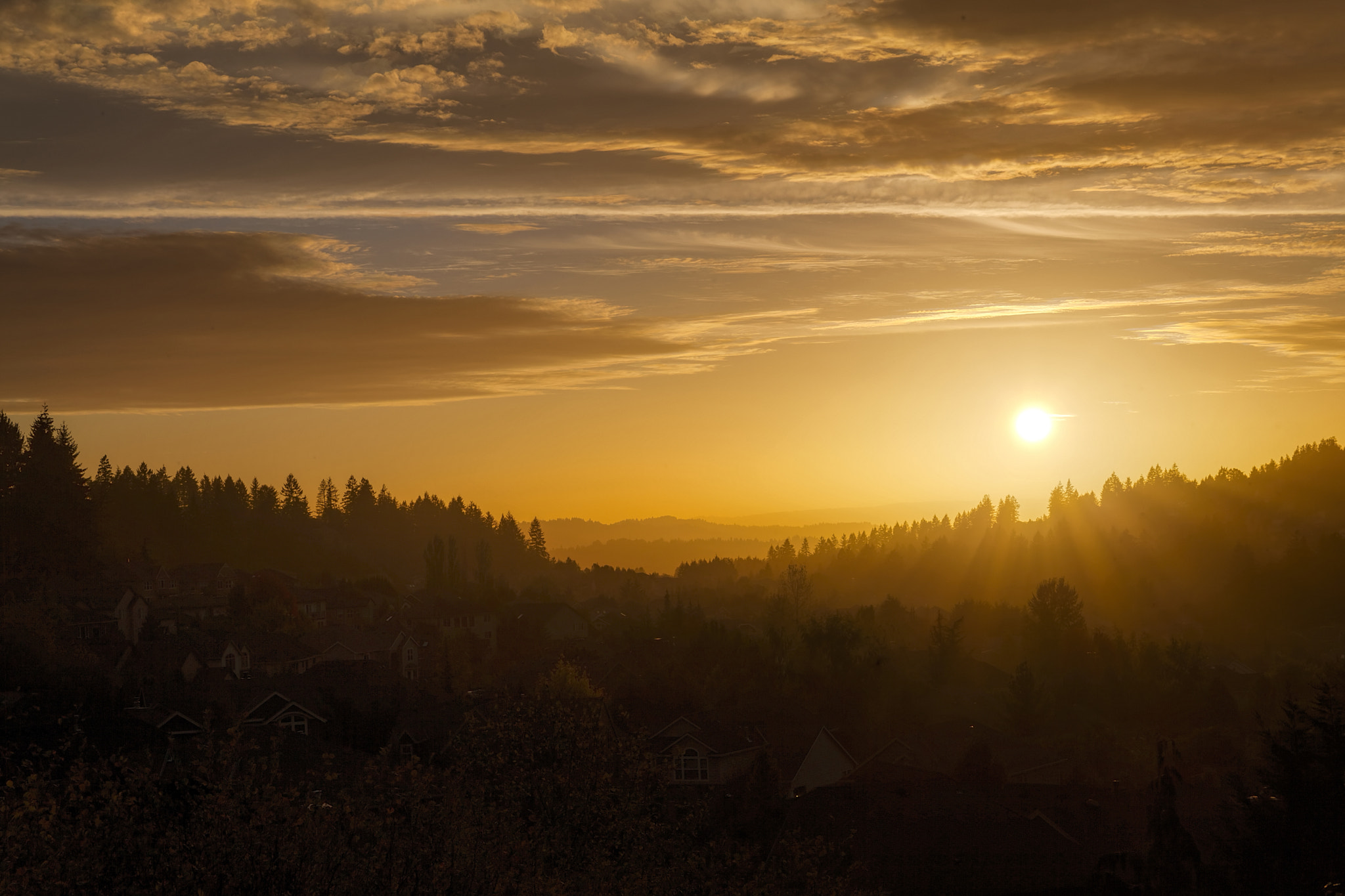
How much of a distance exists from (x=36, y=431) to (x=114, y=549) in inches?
770

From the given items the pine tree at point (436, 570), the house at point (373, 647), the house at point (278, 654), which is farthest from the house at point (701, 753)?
the pine tree at point (436, 570)

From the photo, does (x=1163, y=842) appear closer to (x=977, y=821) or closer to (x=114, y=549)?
(x=977, y=821)

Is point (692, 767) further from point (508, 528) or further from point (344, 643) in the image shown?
point (508, 528)

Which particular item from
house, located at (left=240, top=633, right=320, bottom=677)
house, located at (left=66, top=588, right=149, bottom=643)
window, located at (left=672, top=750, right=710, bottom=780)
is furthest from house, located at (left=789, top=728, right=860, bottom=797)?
house, located at (left=66, top=588, right=149, bottom=643)

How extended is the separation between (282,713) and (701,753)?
22.1m

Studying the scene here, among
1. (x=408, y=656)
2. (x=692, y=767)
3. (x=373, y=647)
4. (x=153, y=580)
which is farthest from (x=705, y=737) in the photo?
(x=153, y=580)

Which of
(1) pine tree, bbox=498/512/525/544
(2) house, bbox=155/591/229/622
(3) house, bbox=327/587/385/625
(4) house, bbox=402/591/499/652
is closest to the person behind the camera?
(2) house, bbox=155/591/229/622

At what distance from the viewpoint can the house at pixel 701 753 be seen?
57625mm

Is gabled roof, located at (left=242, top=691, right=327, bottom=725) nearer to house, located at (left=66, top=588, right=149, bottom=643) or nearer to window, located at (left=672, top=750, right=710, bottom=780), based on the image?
window, located at (left=672, top=750, right=710, bottom=780)

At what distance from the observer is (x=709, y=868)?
24.9 meters

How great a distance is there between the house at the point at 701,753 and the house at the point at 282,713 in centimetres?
1780

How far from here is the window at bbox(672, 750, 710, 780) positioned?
57812 mm

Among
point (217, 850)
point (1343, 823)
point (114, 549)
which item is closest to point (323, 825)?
point (217, 850)

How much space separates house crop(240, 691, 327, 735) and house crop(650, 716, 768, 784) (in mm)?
17799
